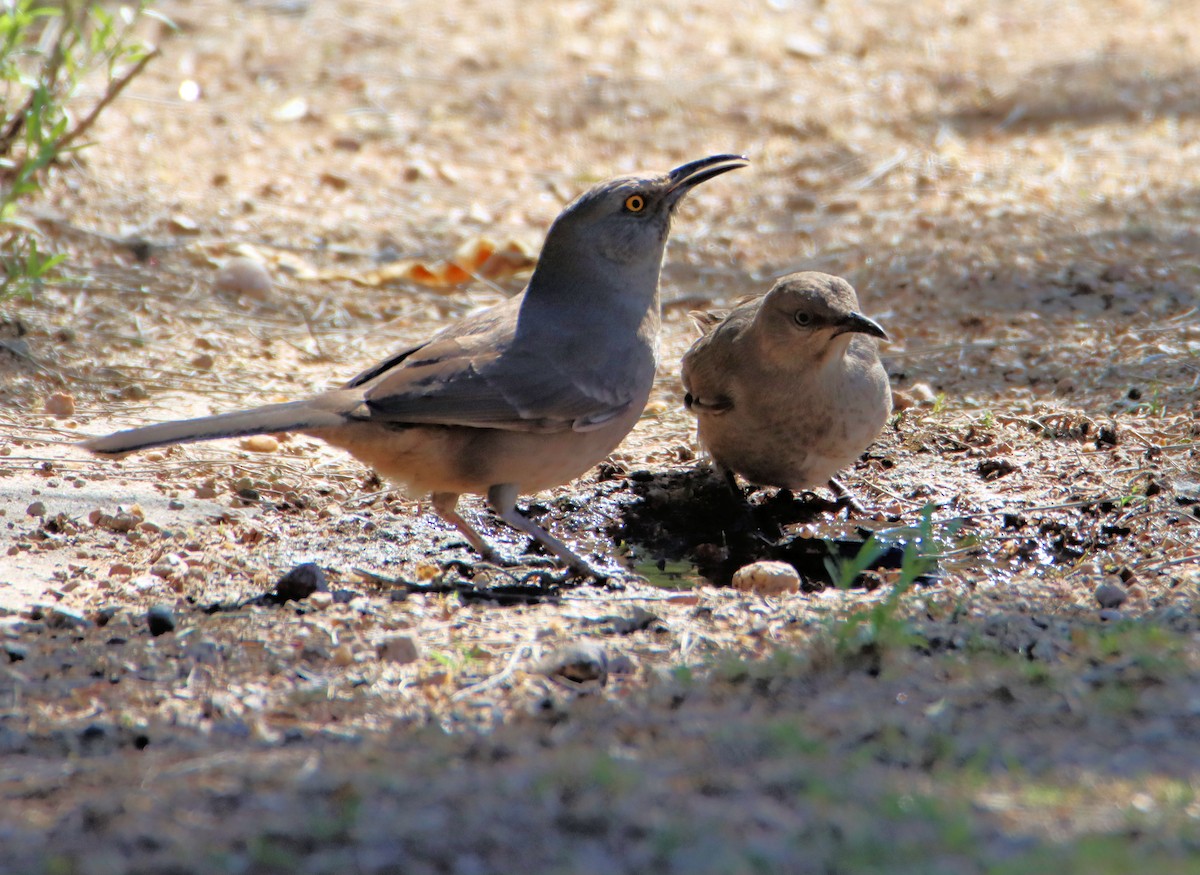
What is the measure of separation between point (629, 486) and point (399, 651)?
2.22m

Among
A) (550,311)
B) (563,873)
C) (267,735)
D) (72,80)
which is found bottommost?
(267,735)

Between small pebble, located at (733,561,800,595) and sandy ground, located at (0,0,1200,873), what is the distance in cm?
34

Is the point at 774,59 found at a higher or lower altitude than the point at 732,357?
higher

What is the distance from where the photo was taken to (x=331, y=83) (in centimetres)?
936

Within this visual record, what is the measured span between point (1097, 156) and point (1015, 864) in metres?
7.19

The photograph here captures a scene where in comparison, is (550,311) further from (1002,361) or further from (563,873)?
(563,873)

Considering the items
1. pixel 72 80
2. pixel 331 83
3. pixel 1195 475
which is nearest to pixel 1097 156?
pixel 1195 475

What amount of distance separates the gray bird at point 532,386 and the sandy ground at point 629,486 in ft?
1.41

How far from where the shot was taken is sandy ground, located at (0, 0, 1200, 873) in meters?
2.66

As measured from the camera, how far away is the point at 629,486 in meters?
5.78

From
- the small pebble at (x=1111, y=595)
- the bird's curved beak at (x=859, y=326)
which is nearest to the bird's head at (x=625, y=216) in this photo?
the bird's curved beak at (x=859, y=326)

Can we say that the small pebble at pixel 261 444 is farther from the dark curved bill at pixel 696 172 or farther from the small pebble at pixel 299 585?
the dark curved bill at pixel 696 172

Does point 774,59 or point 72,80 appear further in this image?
point 774,59

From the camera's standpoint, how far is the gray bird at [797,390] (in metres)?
5.33
